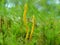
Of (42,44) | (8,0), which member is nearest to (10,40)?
(42,44)

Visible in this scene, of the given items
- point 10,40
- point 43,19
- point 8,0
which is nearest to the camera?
point 10,40

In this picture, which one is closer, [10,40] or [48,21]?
[10,40]

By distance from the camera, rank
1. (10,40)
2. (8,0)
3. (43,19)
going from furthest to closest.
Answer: (8,0) → (43,19) → (10,40)

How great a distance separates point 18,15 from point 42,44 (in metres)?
0.28

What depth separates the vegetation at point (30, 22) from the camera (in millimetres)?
1173

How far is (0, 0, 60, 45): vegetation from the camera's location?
Answer: 1.17 metres

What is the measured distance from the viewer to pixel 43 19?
4.08 feet

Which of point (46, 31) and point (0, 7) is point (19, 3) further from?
point (46, 31)

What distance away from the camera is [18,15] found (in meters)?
1.28

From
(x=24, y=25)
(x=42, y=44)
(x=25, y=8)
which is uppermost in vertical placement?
(x=25, y=8)

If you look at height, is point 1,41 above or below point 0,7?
below

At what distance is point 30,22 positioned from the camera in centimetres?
129

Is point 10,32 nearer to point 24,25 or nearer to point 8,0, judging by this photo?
point 24,25

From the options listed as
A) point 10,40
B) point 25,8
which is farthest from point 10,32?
point 25,8
